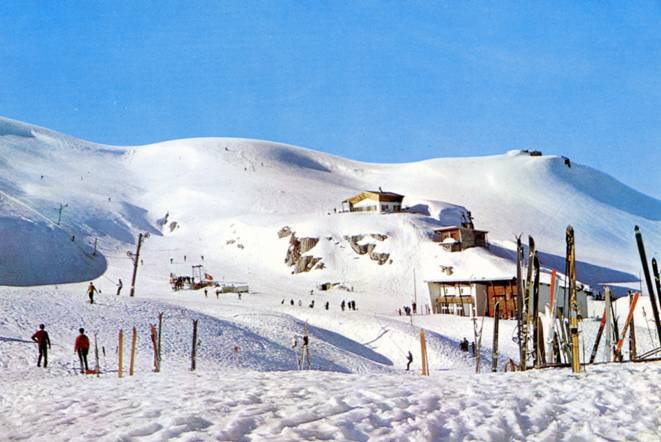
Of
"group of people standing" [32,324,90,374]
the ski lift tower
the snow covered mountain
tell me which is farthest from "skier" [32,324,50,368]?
the ski lift tower

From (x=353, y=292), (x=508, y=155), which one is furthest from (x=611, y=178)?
(x=353, y=292)

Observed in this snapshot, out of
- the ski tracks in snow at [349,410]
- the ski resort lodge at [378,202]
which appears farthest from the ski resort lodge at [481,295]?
the ski tracks in snow at [349,410]

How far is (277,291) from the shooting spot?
190ft

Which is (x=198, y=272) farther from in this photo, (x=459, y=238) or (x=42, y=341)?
(x=42, y=341)

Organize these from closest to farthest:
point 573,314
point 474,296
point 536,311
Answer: point 573,314
point 536,311
point 474,296

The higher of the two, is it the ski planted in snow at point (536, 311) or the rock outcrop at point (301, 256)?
the rock outcrop at point (301, 256)

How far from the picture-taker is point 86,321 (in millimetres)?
26672

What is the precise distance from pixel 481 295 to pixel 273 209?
5674 cm

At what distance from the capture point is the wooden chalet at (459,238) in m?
72.6

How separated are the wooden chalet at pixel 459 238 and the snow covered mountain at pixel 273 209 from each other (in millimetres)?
1558

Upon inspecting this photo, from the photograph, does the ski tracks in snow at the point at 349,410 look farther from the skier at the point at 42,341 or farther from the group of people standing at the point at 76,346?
the skier at the point at 42,341

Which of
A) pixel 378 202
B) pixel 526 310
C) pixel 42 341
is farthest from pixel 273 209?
pixel 526 310

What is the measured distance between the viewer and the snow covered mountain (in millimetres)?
68375

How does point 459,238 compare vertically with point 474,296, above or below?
above
